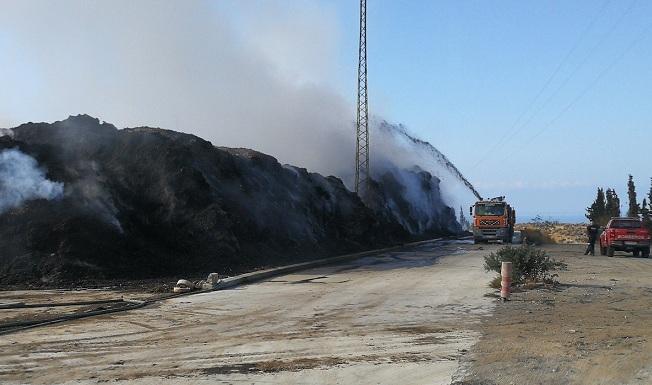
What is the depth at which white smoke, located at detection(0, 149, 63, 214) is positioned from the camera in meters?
23.1

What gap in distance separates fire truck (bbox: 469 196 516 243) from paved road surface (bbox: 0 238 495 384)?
1052 inches

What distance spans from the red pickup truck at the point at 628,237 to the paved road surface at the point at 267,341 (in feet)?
57.7

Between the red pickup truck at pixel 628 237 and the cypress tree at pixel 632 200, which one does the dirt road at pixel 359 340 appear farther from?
the cypress tree at pixel 632 200

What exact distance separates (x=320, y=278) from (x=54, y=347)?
1224cm

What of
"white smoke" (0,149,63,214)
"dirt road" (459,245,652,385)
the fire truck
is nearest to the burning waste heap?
"white smoke" (0,149,63,214)

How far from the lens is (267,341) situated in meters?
9.84

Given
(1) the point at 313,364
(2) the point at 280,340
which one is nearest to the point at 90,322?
(2) the point at 280,340

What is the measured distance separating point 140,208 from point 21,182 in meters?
4.58

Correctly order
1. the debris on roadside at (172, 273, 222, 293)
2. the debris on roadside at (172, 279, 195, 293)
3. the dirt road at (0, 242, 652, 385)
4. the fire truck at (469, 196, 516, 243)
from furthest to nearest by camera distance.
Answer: the fire truck at (469, 196, 516, 243)
the debris on roadside at (172, 273, 222, 293)
the debris on roadside at (172, 279, 195, 293)
the dirt road at (0, 242, 652, 385)

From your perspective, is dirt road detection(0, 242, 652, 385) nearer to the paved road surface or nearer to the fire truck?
the paved road surface

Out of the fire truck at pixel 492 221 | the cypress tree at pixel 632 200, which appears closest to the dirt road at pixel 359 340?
the fire truck at pixel 492 221

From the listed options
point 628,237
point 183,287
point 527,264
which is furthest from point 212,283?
point 628,237

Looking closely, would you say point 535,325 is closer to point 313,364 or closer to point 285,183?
point 313,364

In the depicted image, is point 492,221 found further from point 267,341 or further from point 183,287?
point 267,341
